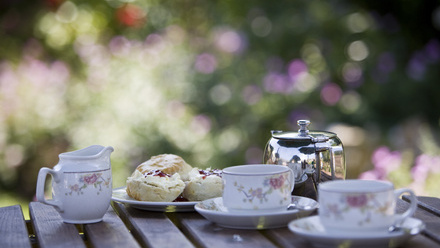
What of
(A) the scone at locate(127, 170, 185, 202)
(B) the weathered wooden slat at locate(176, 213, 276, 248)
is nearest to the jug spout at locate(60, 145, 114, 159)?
(A) the scone at locate(127, 170, 185, 202)

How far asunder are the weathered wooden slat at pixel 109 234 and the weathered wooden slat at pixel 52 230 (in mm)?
27

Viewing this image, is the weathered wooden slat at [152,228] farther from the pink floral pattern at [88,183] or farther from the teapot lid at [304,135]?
the teapot lid at [304,135]

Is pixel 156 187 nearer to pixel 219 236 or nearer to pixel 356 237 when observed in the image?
pixel 219 236

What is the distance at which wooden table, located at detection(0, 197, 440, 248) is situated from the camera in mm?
1263

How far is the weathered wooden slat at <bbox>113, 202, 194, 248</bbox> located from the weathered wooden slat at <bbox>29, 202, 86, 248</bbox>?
0.41ft

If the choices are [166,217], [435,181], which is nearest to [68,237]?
[166,217]

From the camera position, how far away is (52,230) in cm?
141

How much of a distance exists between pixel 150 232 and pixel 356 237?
440 mm

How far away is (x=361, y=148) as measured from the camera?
12.5 feet

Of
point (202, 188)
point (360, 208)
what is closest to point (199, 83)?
point (202, 188)

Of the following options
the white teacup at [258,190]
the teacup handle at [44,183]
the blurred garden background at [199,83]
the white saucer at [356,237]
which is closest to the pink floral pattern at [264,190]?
the white teacup at [258,190]

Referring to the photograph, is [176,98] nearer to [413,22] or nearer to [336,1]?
[336,1]

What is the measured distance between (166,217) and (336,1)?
9.50 feet

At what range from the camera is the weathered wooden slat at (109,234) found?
129 centimetres
